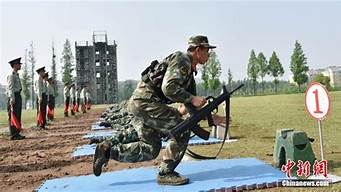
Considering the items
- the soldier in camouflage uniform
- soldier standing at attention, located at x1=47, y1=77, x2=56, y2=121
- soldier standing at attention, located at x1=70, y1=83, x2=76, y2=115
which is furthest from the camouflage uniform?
soldier standing at attention, located at x1=70, y1=83, x2=76, y2=115

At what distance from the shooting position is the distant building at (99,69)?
76688 millimetres

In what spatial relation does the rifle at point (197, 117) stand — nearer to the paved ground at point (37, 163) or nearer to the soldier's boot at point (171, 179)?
the soldier's boot at point (171, 179)

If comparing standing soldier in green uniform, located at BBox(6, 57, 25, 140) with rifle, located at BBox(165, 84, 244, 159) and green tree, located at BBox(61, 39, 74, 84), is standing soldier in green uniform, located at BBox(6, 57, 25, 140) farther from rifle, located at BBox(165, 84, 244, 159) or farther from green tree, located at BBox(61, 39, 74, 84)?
green tree, located at BBox(61, 39, 74, 84)

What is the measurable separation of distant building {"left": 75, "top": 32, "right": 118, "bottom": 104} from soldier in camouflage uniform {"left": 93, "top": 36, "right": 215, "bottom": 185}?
7067 cm

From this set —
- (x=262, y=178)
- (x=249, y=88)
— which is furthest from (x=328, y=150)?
(x=249, y=88)

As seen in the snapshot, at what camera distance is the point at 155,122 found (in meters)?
5.58

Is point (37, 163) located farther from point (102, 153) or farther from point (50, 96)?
point (50, 96)

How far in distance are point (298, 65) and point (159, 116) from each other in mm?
76025

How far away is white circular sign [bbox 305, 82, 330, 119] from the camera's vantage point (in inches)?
220

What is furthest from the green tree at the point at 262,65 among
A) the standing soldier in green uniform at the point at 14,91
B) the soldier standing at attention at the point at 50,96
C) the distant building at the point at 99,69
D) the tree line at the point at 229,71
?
the standing soldier in green uniform at the point at 14,91

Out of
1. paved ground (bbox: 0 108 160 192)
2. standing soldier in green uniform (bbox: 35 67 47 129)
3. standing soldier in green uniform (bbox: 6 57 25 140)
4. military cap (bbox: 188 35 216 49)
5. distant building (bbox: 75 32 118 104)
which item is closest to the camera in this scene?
military cap (bbox: 188 35 216 49)

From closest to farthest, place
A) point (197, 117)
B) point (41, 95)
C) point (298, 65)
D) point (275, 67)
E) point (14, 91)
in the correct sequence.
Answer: point (197, 117) < point (14, 91) < point (41, 95) < point (298, 65) < point (275, 67)

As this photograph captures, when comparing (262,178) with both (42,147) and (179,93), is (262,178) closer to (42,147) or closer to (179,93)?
(179,93)

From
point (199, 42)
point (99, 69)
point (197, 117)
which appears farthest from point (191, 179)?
point (99, 69)
